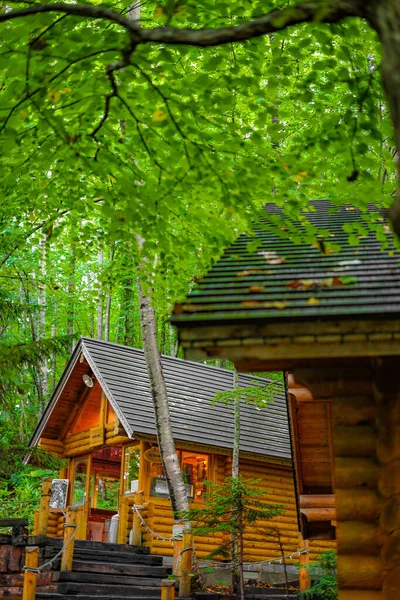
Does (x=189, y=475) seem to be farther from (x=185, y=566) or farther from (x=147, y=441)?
(x=185, y=566)

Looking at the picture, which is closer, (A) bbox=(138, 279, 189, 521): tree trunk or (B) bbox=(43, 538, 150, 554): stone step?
(A) bbox=(138, 279, 189, 521): tree trunk

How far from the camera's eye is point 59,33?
22.4 feet

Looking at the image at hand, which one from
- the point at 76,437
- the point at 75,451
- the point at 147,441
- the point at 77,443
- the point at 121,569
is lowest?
the point at 121,569

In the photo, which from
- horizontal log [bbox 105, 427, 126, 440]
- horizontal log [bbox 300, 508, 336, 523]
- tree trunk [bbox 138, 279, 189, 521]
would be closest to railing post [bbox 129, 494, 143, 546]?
horizontal log [bbox 105, 427, 126, 440]

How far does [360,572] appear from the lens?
527 centimetres

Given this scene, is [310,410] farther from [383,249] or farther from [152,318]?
[152,318]

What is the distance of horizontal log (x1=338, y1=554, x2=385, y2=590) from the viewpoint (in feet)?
17.2

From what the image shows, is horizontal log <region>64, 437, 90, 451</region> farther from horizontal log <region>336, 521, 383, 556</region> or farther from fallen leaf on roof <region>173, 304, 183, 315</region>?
fallen leaf on roof <region>173, 304, 183, 315</region>

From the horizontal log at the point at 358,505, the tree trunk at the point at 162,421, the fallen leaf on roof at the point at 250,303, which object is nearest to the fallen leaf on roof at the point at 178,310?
the fallen leaf on roof at the point at 250,303

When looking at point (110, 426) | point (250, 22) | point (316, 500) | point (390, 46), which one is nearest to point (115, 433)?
point (110, 426)

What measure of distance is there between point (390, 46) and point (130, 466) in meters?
17.0

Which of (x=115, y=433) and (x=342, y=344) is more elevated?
(x=115, y=433)

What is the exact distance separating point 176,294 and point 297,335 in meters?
10.1

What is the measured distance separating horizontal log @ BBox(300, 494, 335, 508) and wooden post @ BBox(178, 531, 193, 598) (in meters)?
5.27
